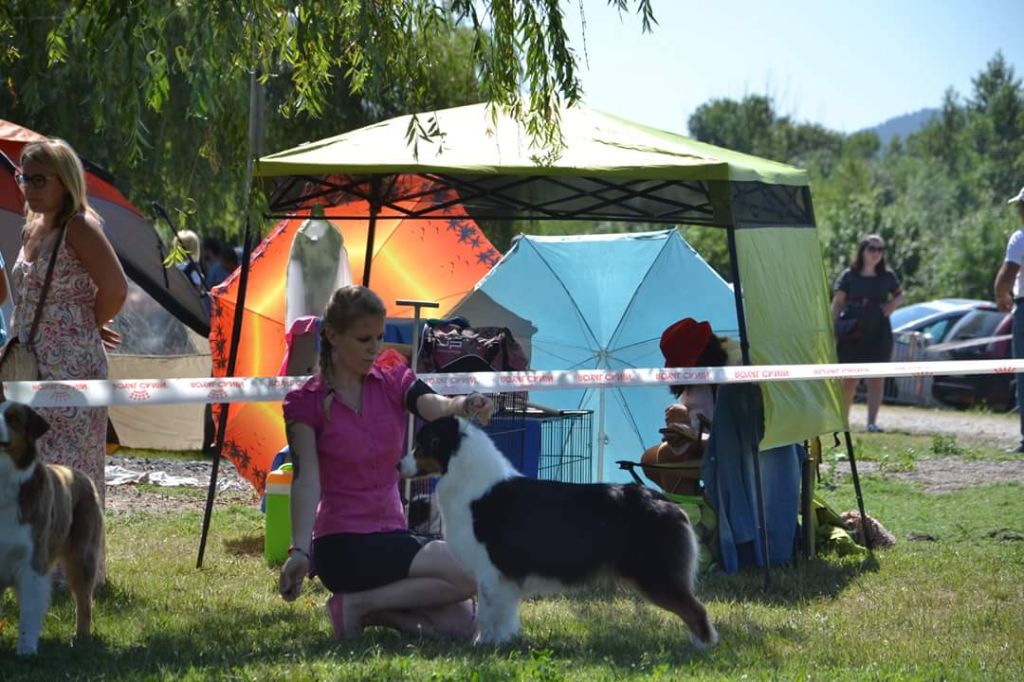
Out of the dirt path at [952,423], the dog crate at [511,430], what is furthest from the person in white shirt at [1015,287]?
the dog crate at [511,430]

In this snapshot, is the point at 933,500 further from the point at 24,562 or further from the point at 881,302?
the point at 24,562

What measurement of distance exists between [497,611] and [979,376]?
1607 centimetres

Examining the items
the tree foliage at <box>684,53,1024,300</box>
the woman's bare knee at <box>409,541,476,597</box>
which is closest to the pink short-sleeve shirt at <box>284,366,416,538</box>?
the woman's bare knee at <box>409,541,476,597</box>

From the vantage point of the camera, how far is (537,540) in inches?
209

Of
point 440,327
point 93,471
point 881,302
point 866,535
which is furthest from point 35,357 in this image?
point 881,302

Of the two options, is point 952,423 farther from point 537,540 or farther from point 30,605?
point 30,605

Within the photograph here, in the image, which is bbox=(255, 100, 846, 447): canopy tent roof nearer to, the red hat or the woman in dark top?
the red hat

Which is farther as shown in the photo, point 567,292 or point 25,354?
point 567,292

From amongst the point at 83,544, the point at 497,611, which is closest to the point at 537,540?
the point at 497,611

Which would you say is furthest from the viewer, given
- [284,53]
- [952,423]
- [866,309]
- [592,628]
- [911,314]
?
[911,314]

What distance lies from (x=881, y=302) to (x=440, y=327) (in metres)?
7.51

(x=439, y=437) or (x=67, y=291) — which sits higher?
(x=67, y=291)

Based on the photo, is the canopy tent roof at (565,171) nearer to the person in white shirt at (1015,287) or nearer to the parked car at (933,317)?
the person in white shirt at (1015,287)

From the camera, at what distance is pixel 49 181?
5.93 m
